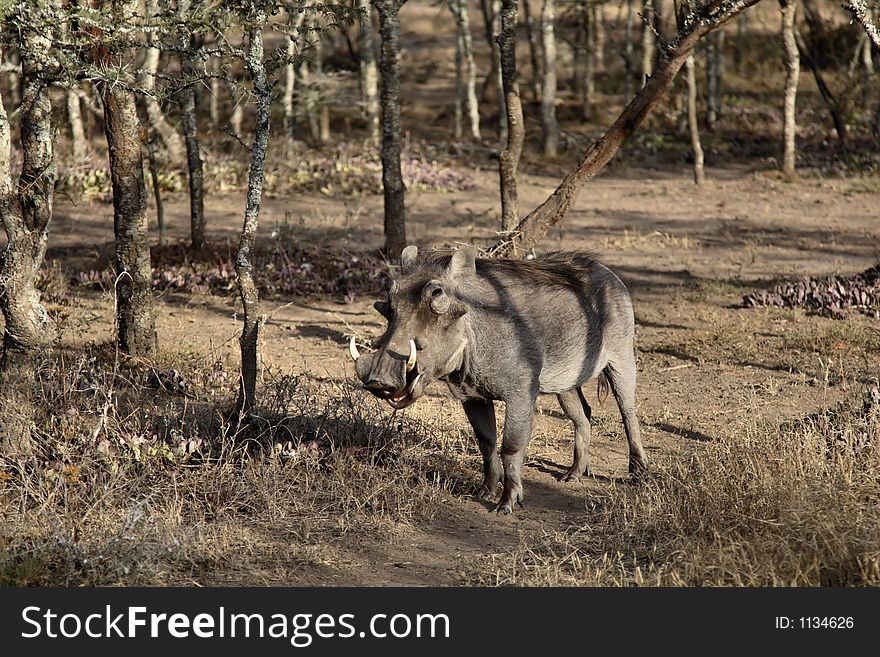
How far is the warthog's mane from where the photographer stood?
6.61 metres

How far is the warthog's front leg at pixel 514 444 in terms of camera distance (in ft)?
22.2

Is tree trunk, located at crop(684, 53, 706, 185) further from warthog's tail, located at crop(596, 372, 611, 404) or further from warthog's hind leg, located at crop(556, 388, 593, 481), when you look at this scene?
warthog's hind leg, located at crop(556, 388, 593, 481)

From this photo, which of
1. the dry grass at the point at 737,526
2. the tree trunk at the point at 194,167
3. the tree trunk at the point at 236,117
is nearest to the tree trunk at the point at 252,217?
the dry grass at the point at 737,526

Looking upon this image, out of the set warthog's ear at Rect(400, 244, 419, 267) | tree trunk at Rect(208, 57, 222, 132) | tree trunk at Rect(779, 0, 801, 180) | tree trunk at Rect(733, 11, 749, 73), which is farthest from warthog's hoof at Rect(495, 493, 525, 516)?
tree trunk at Rect(733, 11, 749, 73)

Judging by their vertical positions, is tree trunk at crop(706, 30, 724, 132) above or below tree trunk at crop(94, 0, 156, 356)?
above

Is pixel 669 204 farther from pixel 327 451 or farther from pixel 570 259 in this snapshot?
pixel 327 451

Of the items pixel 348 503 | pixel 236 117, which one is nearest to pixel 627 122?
pixel 348 503

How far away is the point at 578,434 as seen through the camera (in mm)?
7602

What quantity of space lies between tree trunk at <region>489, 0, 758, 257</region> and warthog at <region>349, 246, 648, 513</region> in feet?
7.10

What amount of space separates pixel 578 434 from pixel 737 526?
191cm

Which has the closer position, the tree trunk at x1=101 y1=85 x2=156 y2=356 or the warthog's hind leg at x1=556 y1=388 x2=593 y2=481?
the warthog's hind leg at x1=556 y1=388 x2=593 y2=481

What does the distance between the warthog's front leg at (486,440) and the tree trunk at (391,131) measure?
5999mm

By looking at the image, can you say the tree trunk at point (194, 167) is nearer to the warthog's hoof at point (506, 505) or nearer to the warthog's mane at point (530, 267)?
the warthog's mane at point (530, 267)
